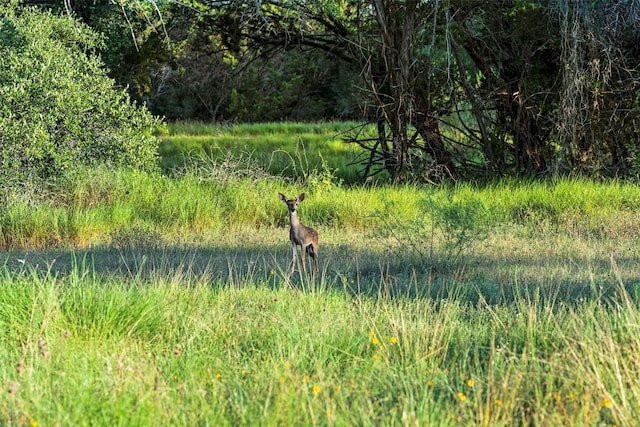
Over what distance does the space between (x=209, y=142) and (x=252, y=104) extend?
50.9 ft

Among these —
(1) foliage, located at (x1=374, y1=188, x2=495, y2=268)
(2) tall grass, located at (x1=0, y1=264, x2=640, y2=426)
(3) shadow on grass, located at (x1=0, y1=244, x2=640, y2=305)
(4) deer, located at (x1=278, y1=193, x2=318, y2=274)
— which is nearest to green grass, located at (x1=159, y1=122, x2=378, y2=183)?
(1) foliage, located at (x1=374, y1=188, x2=495, y2=268)

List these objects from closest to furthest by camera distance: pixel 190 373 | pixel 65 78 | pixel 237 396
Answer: pixel 237 396
pixel 190 373
pixel 65 78

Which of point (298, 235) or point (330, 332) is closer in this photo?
point (330, 332)

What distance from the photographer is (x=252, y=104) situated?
39.1 m

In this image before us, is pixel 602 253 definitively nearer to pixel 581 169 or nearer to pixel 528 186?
pixel 528 186

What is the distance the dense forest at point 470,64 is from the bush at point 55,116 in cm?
123

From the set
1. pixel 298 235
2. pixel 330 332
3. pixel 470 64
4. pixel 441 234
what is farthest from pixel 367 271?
pixel 470 64

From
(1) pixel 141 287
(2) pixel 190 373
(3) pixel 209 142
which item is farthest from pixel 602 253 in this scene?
(3) pixel 209 142

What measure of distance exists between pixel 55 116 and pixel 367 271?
6077 mm

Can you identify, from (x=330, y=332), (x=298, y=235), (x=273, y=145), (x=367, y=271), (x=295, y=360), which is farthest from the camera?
(x=273, y=145)

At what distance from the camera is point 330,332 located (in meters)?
5.67

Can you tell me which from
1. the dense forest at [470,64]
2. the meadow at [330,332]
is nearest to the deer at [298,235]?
the meadow at [330,332]

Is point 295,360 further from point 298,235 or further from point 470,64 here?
point 470,64

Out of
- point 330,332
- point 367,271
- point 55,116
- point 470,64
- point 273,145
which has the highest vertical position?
point 470,64
